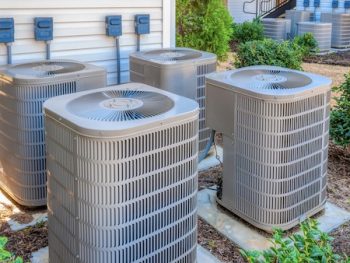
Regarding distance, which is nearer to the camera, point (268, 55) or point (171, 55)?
point (171, 55)

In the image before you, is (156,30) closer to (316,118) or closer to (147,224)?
(316,118)

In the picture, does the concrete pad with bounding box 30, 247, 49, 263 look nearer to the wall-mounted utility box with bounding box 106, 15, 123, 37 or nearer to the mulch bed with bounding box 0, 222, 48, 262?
the mulch bed with bounding box 0, 222, 48, 262

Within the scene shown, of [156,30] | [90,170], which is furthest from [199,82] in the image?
[90,170]

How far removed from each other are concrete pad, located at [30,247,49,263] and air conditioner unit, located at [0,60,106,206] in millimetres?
572

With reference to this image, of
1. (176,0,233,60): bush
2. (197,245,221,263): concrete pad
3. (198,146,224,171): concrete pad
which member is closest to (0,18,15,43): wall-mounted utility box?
(198,146,224,171): concrete pad

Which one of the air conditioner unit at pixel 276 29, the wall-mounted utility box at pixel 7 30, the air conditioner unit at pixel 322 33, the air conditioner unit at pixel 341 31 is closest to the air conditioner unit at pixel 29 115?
the wall-mounted utility box at pixel 7 30

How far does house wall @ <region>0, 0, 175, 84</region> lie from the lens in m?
4.16

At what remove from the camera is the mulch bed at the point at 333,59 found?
35.9ft

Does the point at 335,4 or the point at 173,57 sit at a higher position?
the point at 335,4

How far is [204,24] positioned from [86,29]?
244 centimetres

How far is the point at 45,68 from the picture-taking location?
372cm

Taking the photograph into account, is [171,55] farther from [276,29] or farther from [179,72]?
[276,29]

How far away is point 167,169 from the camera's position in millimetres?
2424

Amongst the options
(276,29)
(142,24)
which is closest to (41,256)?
(142,24)
